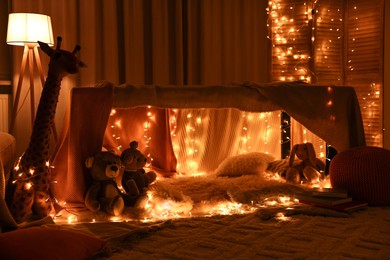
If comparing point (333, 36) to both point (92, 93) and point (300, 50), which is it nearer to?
point (300, 50)

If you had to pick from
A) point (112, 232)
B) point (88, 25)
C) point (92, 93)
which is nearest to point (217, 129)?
point (92, 93)

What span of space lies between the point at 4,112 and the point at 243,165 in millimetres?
1927

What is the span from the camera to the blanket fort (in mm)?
2264

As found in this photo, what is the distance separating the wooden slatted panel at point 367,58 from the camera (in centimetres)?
384

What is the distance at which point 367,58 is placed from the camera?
392cm

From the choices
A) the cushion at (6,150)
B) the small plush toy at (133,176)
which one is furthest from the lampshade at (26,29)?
the small plush toy at (133,176)

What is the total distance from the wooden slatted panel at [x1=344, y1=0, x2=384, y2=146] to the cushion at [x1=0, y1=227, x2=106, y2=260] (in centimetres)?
301

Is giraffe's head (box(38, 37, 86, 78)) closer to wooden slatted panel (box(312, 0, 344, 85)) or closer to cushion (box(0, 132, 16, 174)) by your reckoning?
cushion (box(0, 132, 16, 174))

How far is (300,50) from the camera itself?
408cm

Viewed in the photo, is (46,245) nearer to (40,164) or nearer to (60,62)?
(40,164)

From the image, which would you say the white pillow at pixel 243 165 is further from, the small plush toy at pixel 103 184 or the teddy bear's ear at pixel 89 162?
the teddy bear's ear at pixel 89 162

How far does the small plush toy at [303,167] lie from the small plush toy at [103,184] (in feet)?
3.55

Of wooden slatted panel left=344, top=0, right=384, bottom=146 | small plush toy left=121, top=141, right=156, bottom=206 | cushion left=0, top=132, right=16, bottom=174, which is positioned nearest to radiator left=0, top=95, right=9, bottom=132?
cushion left=0, top=132, right=16, bottom=174

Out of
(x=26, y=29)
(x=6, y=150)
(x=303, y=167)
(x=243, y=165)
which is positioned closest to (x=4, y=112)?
(x=26, y=29)
